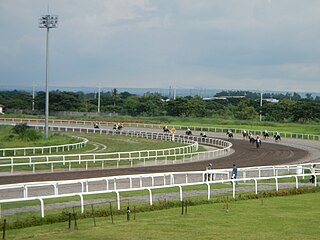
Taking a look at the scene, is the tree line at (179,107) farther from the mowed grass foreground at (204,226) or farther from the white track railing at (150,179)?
the mowed grass foreground at (204,226)

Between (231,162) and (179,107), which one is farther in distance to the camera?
(179,107)

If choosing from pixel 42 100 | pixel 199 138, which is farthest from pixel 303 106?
pixel 42 100

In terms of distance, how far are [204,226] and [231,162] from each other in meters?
23.8

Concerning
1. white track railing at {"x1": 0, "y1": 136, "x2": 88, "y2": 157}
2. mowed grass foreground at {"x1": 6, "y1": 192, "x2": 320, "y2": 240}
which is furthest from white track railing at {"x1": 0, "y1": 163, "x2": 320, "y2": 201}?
white track railing at {"x1": 0, "y1": 136, "x2": 88, "y2": 157}

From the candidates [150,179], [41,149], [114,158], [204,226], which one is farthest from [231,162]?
[204,226]

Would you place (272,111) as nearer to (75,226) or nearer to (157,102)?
(157,102)

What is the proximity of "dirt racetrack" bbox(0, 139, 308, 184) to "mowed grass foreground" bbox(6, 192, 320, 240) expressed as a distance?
11.0 m

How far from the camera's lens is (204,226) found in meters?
14.3

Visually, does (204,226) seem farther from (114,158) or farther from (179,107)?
(179,107)

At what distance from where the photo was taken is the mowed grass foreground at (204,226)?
43.3ft

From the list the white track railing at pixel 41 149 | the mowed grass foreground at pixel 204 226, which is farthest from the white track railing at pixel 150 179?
the white track railing at pixel 41 149

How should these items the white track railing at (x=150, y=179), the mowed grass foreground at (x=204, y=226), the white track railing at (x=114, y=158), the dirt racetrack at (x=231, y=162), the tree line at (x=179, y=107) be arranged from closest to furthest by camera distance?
the mowed grass foreground at (x=204, y=226) → the white track railing at (x=150, y=179) → the dirt racetrack at (x=231, y=162) → the white track railing at (x=114, y=158) → the tree line at (x=179, y=107)

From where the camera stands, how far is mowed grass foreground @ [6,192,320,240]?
1320 cm

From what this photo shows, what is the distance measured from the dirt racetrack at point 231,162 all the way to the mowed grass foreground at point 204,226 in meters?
11.0
